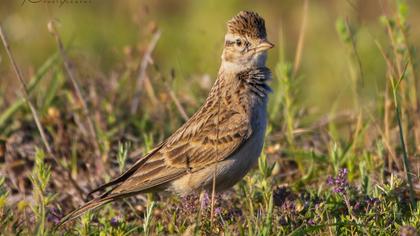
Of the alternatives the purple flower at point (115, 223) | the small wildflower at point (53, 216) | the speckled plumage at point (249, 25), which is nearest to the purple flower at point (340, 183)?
the purple flower at point (115, 223)

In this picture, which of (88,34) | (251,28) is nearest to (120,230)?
(251,28)

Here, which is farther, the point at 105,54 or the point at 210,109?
the point at 105,54

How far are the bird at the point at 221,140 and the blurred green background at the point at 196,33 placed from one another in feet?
10.1

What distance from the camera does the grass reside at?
580cm

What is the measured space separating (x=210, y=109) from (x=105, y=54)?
17.5 feet

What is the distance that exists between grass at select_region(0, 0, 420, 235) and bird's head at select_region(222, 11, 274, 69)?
0.33 metres

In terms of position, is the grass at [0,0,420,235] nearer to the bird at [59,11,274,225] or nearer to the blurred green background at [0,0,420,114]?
the bird at [59,11,274,225]

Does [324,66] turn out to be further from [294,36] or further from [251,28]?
[251,28]

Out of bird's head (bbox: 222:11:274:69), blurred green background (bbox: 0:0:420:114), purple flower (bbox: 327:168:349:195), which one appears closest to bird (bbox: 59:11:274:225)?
bird's head (bbox: 222:11:274:69)

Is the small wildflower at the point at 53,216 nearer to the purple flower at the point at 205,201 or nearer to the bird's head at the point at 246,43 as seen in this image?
the purple flower at the point at 205,201

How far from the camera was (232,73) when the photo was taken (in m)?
7.05

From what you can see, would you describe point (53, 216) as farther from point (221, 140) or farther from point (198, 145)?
point (221, 140)

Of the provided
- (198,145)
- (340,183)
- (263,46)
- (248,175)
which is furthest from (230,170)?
(263,46)

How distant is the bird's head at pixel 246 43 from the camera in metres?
7.07
